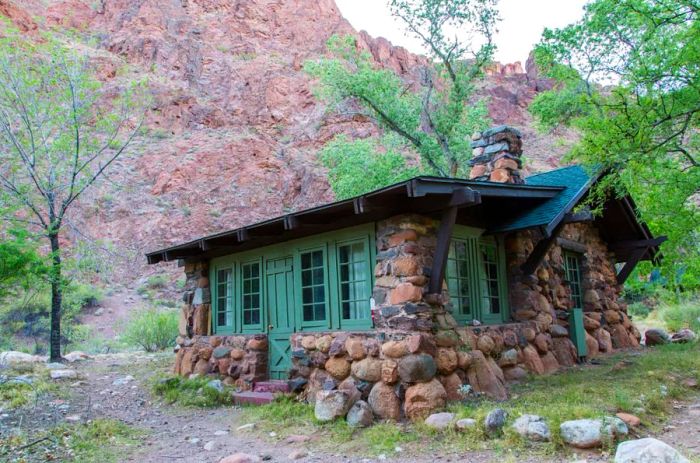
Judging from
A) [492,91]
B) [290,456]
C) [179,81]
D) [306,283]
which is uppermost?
[492,91]

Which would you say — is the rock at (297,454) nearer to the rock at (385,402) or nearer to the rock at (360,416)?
the rock at (360,416)

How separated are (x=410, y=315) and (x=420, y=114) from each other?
12757mm

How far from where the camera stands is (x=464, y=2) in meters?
17.0

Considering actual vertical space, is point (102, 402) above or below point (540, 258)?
below

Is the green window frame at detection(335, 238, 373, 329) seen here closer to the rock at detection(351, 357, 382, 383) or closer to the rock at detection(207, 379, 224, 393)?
the rock at detection(351, 357, 382, 383)

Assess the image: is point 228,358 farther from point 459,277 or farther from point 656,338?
point 656,338

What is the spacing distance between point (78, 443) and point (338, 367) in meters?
2.97

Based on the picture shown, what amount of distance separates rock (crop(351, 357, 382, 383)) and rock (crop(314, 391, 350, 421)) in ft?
1.19

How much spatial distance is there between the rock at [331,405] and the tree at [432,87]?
39.2 ft

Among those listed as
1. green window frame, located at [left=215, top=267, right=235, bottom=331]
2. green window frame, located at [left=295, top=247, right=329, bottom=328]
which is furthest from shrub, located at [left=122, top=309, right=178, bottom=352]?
green window frame, located at [left=295, top=247, right=329, bottom=328]

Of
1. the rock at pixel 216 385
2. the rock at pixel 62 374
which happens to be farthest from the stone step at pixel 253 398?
the rock at pixel 62 374

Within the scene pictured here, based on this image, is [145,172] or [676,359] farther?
[145,172]

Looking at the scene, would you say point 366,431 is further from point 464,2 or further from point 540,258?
point 464,2

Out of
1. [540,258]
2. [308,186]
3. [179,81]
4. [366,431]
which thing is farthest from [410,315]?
[179,81]
